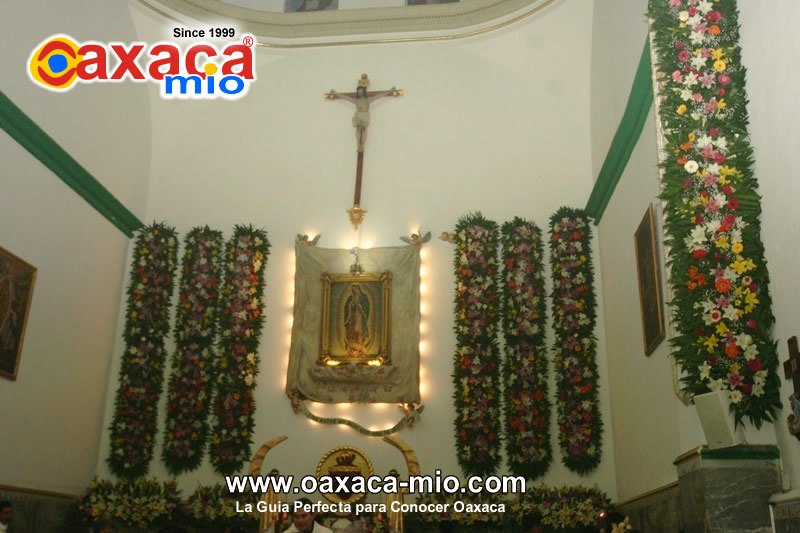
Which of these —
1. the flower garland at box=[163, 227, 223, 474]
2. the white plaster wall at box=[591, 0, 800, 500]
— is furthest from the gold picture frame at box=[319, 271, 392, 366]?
the white plaster wall at box=[591, 0, 800, 500]

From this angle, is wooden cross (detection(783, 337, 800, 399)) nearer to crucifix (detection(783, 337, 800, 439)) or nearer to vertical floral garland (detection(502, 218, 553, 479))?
crucifix (detection(783, 337, 800, 439))

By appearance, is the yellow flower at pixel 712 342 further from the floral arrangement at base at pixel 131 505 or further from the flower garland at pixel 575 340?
the floral arrangement at base at pixel 131 505

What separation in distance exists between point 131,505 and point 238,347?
2.34 meters

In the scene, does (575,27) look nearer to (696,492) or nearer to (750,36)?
(750,36)

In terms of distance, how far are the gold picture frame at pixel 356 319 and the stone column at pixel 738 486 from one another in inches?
218

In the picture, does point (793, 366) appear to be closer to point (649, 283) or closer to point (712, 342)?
point (712, 342)

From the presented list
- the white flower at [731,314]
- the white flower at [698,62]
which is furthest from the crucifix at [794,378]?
the white flower at [698,62]

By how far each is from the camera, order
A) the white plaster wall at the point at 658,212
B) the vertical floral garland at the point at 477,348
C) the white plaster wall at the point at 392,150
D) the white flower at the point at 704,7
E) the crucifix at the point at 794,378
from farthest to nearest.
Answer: the white plaster wall at the point at 392,150 → the vertical floral garland at the point at 477,348 → the white flower at the point at 704,7 → the white plaster wall at the point at 658,212 → the crucifix at the point at 794,378

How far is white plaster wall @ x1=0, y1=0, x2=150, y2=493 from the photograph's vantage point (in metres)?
8.27

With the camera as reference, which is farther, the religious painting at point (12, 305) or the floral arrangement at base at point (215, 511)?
the floral arrangement at base at point (215, 511)

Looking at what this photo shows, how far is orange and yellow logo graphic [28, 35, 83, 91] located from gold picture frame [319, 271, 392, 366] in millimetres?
4028

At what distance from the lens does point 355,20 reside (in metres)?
11.6

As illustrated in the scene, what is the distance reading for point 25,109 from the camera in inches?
332

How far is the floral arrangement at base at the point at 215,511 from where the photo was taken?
9.19 metres
